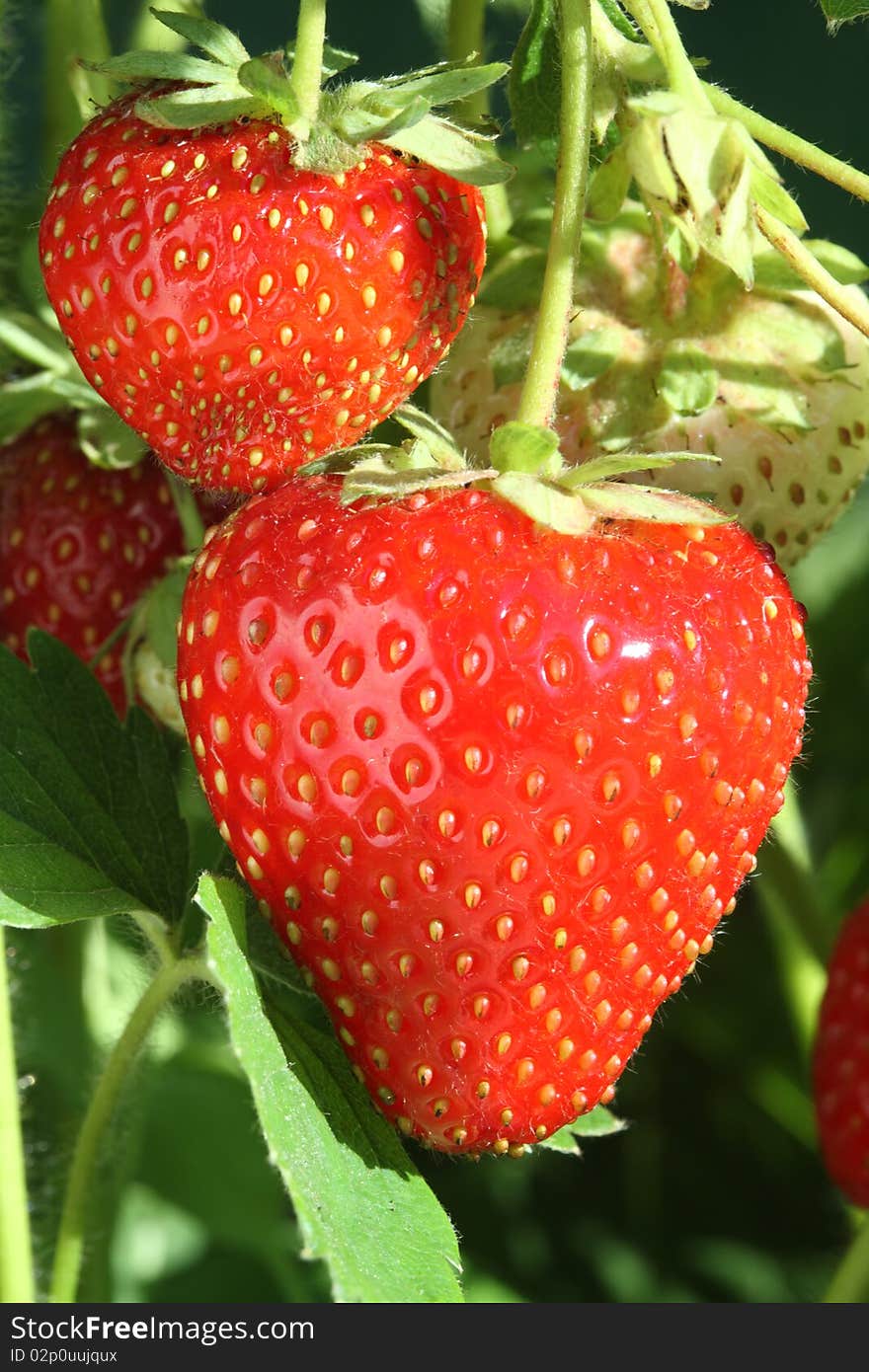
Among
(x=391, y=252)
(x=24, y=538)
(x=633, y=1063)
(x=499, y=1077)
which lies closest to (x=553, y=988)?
(x=499, y=1077)

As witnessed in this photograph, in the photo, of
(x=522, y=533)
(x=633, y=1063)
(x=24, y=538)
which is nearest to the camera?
(x=522, y=533)

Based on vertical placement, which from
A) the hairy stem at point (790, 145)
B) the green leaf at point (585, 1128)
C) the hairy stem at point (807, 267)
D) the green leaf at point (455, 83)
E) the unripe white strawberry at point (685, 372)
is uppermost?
the green leaf at point (455, 83)

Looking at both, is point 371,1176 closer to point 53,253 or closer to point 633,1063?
point 53,253

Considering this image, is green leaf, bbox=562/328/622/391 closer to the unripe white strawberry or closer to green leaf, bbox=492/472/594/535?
the unripe white strawberry

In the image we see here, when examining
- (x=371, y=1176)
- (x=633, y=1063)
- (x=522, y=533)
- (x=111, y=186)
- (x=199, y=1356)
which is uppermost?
(x=111, y=186)

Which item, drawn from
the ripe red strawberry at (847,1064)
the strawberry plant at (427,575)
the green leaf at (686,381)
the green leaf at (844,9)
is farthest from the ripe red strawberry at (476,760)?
the ripe red strawberry at (847,1064)

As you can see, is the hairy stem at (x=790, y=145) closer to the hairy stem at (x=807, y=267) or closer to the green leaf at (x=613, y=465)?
the hairy stem at (x=807, y=267)

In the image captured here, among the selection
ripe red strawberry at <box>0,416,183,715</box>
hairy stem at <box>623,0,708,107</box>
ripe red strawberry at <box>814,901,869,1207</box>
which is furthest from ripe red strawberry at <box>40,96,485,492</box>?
ripe red strawberry at <box>814,901,869,1207</box>
